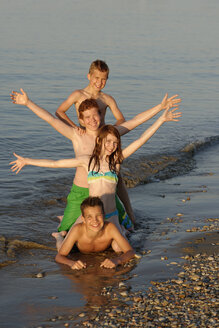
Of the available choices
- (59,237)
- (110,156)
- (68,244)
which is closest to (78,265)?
(68,244)

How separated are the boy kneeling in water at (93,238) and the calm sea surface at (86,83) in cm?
76

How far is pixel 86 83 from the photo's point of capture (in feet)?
58.6

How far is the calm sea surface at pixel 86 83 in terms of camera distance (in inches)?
373

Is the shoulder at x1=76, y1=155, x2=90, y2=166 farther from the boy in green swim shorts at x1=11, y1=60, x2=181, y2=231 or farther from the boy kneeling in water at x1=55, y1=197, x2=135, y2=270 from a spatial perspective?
the boy kneeling in water at x1=55, y1=197, x2=135, y2=270

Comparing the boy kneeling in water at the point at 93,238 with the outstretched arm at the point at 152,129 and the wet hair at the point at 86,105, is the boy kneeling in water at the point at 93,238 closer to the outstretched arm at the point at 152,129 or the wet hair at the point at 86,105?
the outstretched arm at the point at 152,129

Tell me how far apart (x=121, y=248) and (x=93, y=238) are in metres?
0.35

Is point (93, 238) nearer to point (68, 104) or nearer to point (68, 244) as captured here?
point (68, 244)

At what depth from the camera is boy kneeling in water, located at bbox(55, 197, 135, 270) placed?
617cm

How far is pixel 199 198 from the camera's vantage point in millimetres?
8547

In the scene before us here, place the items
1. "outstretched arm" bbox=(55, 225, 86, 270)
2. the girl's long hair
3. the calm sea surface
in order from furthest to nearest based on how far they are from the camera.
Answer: the calm sea surface, the girl's long hair, "outstretched arm" bbox=(55, 225, 86, 270)

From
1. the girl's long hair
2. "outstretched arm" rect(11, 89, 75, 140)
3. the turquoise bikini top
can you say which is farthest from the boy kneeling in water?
"outstretched arm" rect(11, 89, 75, 140)

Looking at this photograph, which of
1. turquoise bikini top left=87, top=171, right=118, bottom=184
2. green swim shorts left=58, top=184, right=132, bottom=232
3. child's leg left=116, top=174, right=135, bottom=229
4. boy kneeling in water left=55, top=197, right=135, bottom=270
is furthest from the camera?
child's leg left=116, top=174, right=135, bottom=229

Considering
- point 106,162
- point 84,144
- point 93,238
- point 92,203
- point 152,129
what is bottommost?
point 93,238

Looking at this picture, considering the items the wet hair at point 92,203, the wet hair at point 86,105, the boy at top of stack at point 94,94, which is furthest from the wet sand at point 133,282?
the wet hair at point 86,105
